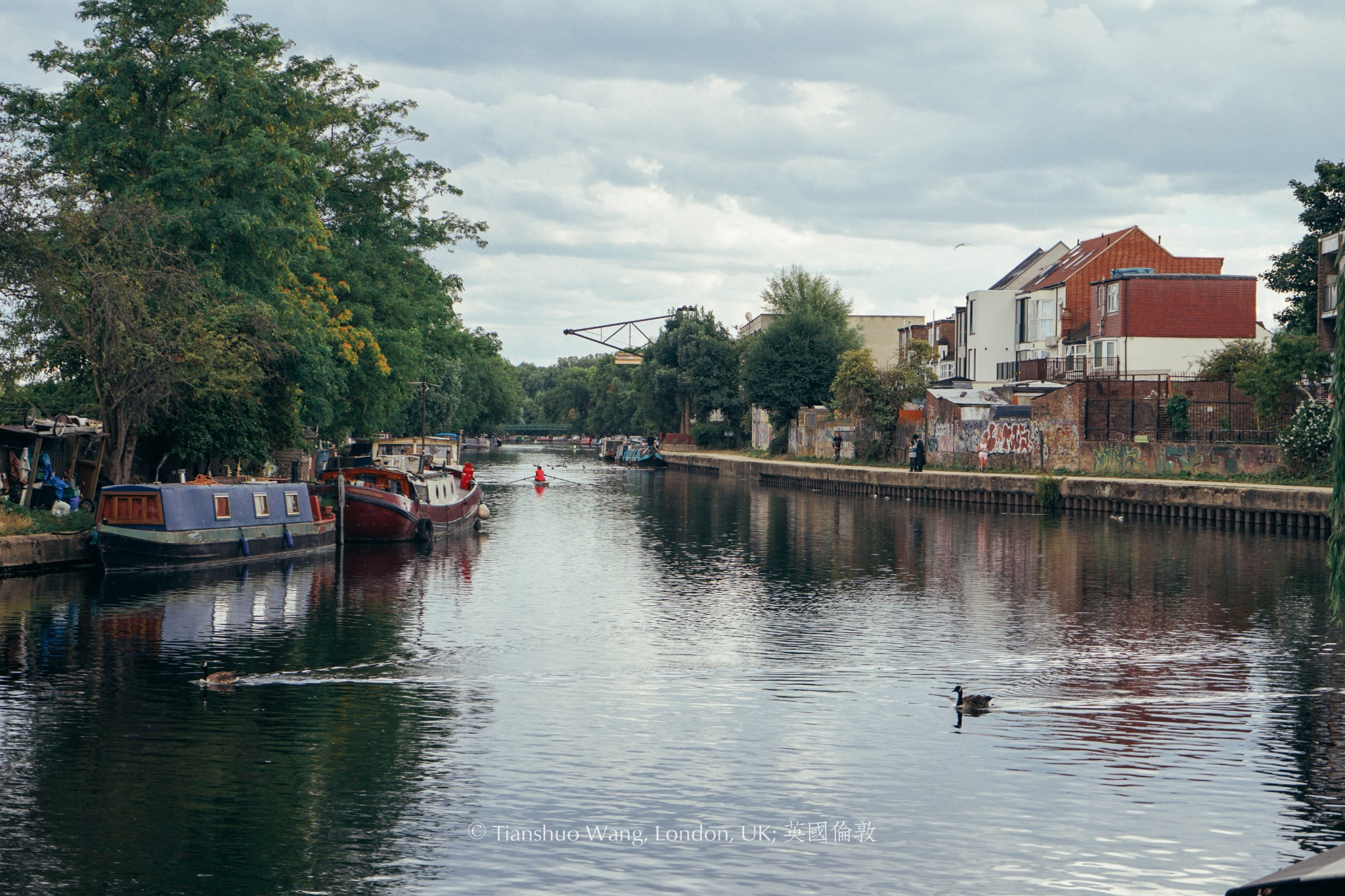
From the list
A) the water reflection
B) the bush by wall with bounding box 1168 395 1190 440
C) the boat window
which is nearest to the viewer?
the water reflection

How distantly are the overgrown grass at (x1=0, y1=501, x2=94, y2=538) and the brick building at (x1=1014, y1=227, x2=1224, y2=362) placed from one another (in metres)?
60.0

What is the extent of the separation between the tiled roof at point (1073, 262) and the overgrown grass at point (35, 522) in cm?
6284

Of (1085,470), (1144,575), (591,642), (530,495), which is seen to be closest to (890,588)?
(1144,575)

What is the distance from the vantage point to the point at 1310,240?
64188mm

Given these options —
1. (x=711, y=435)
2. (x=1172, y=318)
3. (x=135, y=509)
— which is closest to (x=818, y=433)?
(x=1172, y=318)

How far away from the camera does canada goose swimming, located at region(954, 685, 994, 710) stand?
17688 millimetres

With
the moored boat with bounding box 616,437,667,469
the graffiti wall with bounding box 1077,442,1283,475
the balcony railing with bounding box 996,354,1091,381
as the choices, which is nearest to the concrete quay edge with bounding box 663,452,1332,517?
the graffiti wall with bounding box 1077,442,1283,475

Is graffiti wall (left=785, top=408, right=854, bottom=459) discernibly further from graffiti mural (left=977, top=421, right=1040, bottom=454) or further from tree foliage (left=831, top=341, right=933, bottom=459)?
graffiti mural (left=977, top=421, right=1040, bottom=454)

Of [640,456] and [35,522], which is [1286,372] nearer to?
[35,522]

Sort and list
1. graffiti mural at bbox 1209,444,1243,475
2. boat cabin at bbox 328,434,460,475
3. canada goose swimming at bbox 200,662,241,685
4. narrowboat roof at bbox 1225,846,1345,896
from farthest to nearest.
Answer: graffiti mural at bbox 1209,444,1243,475, boat cabin at bbox 328,434,460,475, canada goose swimming at bbox 200,662,241,685, narrowboat roof at bbox 1225,846,1345,896

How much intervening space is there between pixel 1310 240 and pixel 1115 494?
21.5 meters

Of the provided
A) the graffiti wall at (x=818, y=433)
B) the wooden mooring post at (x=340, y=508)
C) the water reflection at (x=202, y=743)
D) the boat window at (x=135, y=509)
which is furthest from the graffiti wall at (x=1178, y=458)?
the boat window at (x=135, y=509)

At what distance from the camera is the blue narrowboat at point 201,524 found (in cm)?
3080

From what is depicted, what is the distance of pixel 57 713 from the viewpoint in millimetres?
17188
